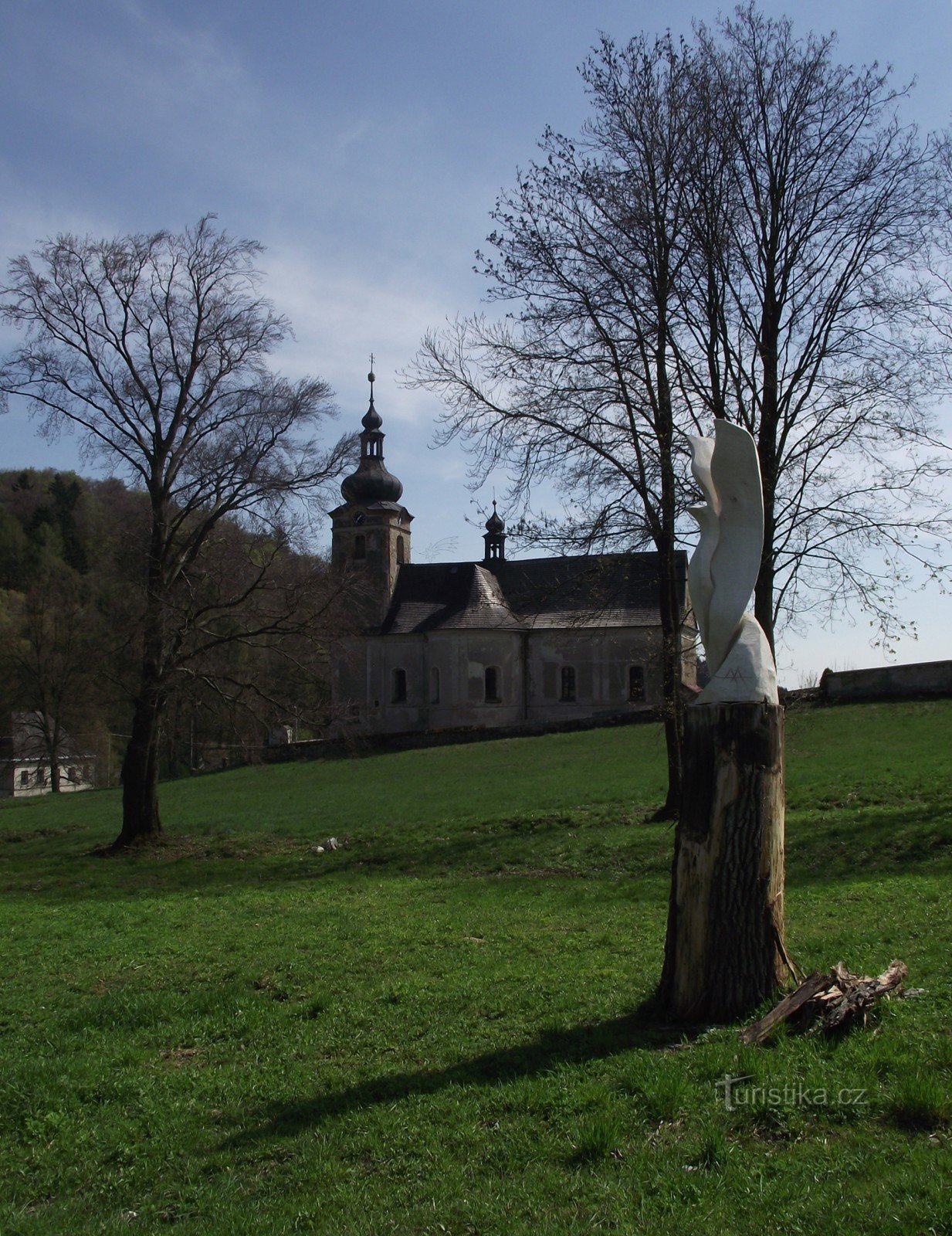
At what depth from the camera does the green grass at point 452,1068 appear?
172 inches

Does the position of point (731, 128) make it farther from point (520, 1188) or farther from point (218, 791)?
point (218, 791)

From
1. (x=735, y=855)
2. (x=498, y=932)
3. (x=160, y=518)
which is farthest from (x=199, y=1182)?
(x=160, y=518)

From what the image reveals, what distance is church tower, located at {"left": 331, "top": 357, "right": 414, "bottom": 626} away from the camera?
57.5m

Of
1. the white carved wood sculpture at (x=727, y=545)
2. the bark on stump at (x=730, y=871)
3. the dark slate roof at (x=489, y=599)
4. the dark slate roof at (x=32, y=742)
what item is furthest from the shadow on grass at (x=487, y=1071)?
the dark slate roof at (x=32, y=742)

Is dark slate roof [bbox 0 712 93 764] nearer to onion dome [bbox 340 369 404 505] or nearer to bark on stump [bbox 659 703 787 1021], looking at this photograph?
onion dome [bbox 340 369 404 505]

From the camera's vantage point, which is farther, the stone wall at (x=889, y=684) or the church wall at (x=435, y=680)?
the church wall at (x=435, y=680)

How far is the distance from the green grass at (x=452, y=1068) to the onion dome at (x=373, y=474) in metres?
45.2

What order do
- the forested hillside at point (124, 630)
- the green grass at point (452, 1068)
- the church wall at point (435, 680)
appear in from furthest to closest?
the church wall at point (435, 680) → the forested hillside at point (124, 630) → the green grass at point (452, 1068)

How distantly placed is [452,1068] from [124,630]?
71.3 ft

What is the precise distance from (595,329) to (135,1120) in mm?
15798

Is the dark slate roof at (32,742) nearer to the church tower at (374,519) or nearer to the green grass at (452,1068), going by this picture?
the church tower at (374,519)

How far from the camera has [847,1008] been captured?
18.6 feet

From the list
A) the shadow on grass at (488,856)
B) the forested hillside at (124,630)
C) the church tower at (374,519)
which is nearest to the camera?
the shadow on grass at (488,856)

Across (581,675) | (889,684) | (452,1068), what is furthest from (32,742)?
(452,1068)
